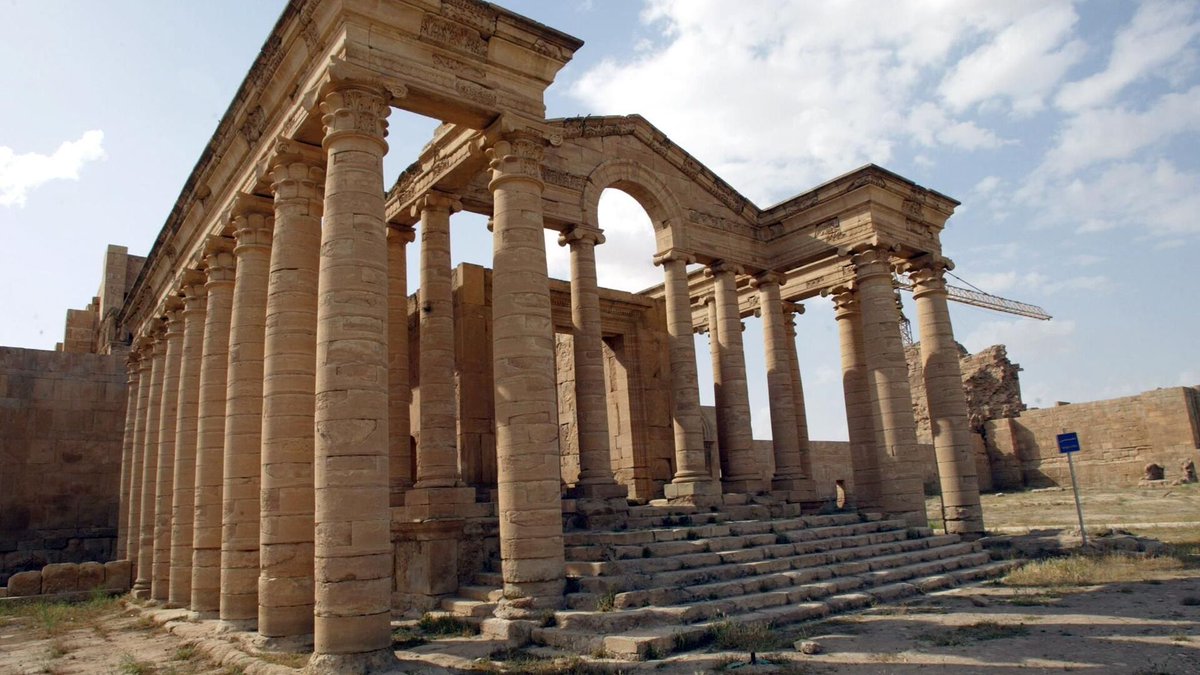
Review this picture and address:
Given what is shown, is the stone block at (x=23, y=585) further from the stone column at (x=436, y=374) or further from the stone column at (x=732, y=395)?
the stone column at (x=732, y=395)

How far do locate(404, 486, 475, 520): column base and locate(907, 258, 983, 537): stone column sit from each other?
1132 centimetres

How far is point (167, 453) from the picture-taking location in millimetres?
17141

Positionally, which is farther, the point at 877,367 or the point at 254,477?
the point at 877,367

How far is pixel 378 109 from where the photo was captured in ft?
33.0

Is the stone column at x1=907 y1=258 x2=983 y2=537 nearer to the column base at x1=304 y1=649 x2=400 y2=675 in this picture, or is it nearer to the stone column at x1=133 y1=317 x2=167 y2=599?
the column base at x1=304 y1=649 x2=400 y2=675

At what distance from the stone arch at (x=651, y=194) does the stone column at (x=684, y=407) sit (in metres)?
0.52

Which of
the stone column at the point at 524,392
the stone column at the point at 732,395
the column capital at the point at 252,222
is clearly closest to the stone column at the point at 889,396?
the stone column at the point at 732,395

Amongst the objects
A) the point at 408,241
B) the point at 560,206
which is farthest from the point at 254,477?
the point at 560,206

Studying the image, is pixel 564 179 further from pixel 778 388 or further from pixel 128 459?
pixel 128 459

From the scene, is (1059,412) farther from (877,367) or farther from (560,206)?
(560,206)

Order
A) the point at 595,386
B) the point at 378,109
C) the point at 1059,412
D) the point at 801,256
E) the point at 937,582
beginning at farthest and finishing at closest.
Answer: the point at 1059,412 → the point at 801,256 → the point at 595,386 → the point at 937,582 → the point at 378,109

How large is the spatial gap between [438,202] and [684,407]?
6556 millimetres

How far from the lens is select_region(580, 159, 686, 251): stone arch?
56.1ft

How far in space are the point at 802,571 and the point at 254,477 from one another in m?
8.68
